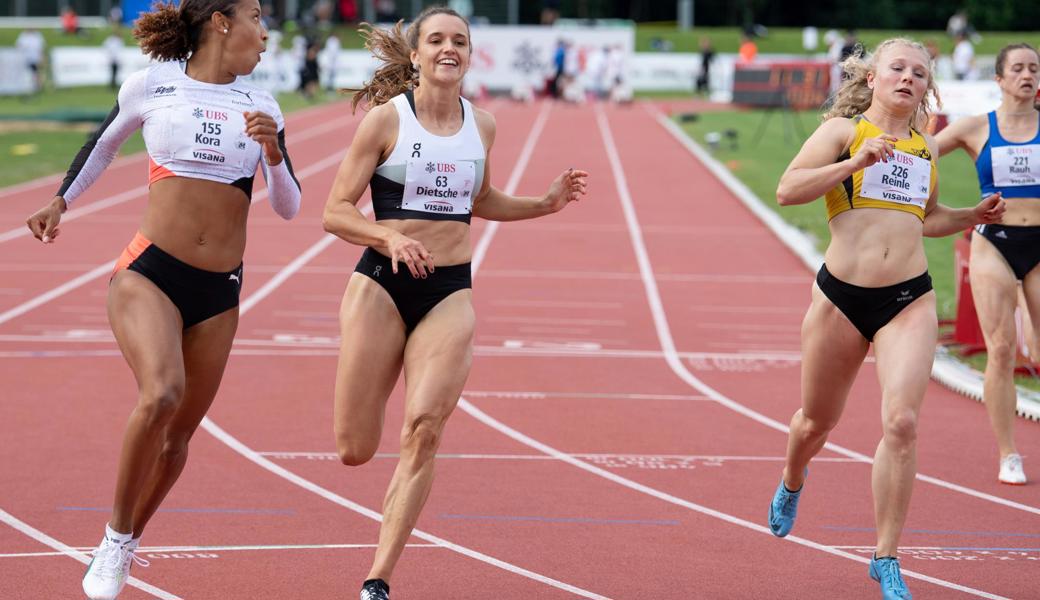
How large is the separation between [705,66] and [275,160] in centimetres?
4352

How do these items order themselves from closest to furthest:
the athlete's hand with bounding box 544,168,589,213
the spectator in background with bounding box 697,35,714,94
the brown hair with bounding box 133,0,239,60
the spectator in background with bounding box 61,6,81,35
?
1. the brown hair with bounding box 133,0,239,60
2. the athlete's hand with bounding box 544,168,589,213
3. the spectator in background with bounding box 697,35,714,94
4. the spectator in background with bounding box 61,6,81,35

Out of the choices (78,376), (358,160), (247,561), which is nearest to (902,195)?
(358,160)

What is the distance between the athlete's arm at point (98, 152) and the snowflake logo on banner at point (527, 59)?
44297mm

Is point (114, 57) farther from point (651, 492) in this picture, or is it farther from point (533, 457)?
point (651, 492)

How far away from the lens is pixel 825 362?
6.02m

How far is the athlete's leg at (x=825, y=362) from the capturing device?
5961mm

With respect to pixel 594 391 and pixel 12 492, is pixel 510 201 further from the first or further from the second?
pixel 594 391

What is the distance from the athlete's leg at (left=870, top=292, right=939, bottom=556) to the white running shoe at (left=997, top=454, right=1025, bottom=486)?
2.33 m

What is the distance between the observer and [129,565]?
552 cm

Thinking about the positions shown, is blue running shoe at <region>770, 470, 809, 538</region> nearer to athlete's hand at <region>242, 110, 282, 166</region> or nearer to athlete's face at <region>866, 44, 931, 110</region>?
athlete's face at <region>866, 44, 931, 110</region>

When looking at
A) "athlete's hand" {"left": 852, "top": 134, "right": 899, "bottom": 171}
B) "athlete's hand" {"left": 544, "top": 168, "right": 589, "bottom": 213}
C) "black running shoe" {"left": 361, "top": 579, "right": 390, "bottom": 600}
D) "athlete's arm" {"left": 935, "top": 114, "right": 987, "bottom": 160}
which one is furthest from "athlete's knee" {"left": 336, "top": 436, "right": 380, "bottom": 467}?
"athlete's arm" {"left": 935, "top": 114, "right": 987, "bottom": 160}

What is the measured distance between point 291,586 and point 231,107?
1.90m

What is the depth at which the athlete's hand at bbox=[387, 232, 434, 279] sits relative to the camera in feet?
16.8

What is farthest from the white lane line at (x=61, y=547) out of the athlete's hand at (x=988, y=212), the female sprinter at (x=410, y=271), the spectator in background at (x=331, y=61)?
the spectator in background at (x=331, y=61)
